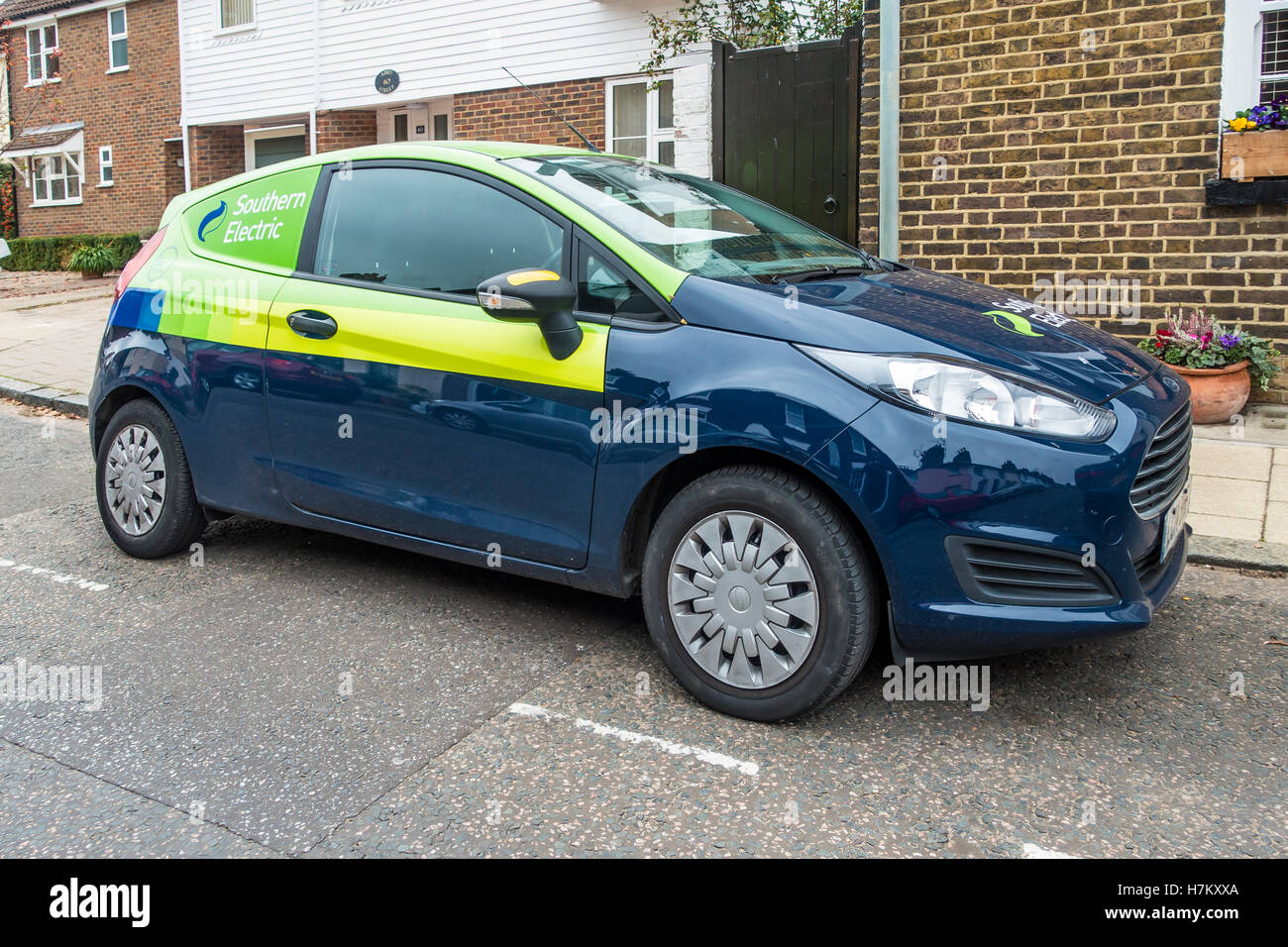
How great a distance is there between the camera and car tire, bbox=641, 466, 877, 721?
315 cm

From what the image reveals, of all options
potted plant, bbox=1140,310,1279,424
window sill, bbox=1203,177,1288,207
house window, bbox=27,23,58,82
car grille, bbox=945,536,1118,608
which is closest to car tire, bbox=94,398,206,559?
car grille, bbox=945,536,1118,608

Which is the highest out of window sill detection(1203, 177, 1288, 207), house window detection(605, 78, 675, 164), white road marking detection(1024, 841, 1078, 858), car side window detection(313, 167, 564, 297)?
house window detection(605, 78, 675, 164)

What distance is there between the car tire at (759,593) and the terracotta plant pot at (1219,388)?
189 inches

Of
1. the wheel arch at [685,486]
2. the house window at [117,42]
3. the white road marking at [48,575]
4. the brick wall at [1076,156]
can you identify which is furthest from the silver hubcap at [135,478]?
the house window at [117,42]

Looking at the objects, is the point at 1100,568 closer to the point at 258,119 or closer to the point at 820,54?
the point at 820,54

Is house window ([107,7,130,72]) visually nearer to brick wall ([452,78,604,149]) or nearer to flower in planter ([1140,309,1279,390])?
Result: brick wall ([452,78,604,149])

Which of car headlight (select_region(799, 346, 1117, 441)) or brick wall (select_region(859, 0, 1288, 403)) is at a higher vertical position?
brick wall (select_region(859, 0, 1288, 403))

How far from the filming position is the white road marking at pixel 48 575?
473 cm

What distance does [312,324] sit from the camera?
4.17 meters

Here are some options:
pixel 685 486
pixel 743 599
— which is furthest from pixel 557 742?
pixel 685 486

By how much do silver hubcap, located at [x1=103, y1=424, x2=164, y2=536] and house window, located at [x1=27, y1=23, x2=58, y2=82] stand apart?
25195mm

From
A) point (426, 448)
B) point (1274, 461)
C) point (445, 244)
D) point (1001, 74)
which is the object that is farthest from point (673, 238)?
point (1001, 74)

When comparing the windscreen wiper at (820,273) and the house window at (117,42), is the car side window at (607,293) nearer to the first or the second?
the windscreen wiper at (820,273)

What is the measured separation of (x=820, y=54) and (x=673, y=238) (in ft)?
18.6
